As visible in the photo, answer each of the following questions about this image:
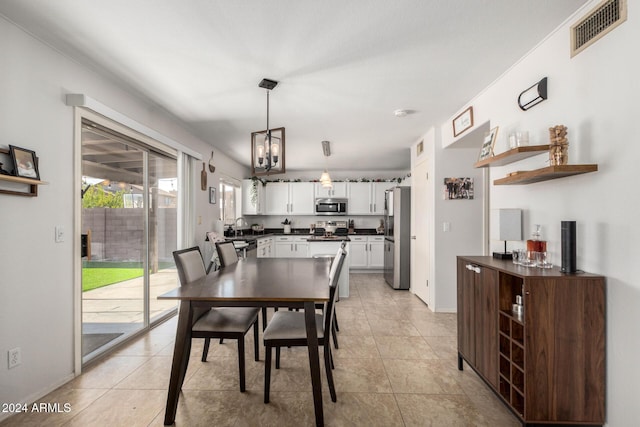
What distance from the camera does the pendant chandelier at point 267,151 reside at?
2648 millimetres

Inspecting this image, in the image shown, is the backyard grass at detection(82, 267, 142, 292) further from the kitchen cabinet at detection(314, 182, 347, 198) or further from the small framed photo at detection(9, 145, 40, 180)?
the kitchen cabinet at detection(314, 182, 347, 198)

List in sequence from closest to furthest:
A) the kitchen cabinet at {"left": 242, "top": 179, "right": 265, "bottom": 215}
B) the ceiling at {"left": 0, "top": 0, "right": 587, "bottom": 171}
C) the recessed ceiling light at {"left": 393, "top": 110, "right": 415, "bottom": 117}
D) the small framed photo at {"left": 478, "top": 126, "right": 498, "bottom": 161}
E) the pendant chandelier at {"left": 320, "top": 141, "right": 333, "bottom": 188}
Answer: the ceiling at {"left": 0, "top": 0, "right": 587, "bottom": 171} < the small framed photo at {"left": 478, "top": 126, "right": 498, "bottom": 161} < the recessed ceiling light at {"left": 393, "top": 110, "right": 415, "bottom": 117} < the pendant chandelier at {"left": 320, "top": 141, "right": 333, "bottom": 188} < the kitchen cabinet at {"left": 242, "top": 179, "right": 265, "bottom": 215}

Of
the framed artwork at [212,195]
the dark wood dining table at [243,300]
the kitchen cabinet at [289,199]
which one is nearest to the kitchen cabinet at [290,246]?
the kitchen cabinet at [289,199]

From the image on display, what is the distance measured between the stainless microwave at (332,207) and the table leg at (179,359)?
16.8 ft

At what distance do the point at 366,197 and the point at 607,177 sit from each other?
5.31 metres

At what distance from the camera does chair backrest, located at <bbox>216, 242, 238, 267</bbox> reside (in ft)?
9.85

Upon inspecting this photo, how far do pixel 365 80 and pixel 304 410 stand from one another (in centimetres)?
255

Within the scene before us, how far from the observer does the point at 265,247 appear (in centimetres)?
608

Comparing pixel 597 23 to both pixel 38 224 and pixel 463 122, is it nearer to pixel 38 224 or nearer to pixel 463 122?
pixel 463 122

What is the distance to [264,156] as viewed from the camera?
2689 mm

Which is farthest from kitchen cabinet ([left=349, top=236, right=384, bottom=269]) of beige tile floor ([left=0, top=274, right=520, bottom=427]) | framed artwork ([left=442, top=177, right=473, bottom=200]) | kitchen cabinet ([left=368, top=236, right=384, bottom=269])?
beige tile floor ([left=0, top=274, right=520, bottom=427])

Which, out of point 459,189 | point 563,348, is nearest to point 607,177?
point 563,348

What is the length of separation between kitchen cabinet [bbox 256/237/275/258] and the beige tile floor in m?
2.72

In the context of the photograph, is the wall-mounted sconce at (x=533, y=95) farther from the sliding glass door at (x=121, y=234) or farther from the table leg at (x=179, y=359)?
the sliding glass door at (x=121, y=234)
